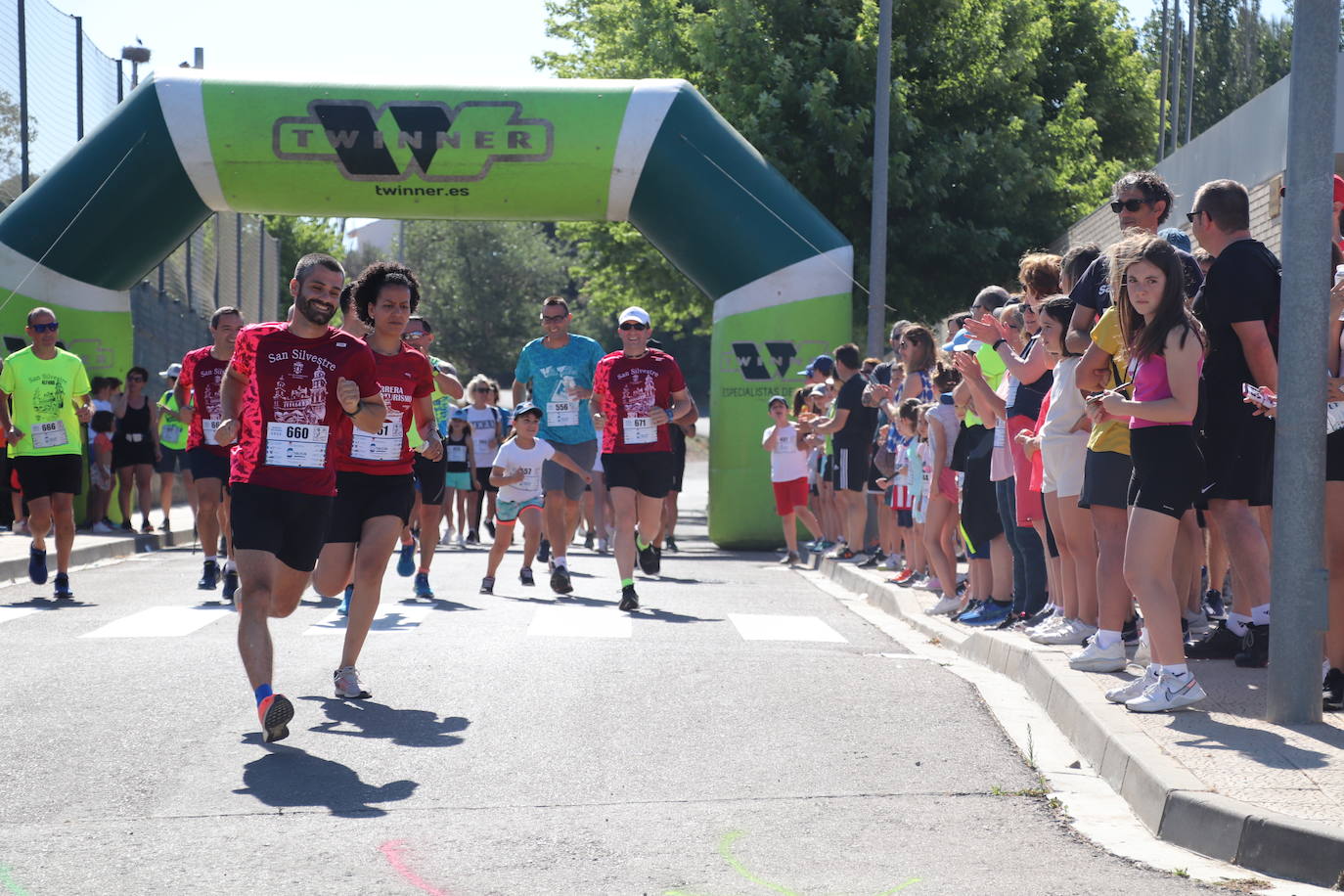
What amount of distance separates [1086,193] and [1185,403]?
23.3 m

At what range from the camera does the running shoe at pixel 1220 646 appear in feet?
26.1

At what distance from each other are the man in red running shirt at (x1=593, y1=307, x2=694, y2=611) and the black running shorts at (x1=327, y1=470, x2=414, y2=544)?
433 centimetres

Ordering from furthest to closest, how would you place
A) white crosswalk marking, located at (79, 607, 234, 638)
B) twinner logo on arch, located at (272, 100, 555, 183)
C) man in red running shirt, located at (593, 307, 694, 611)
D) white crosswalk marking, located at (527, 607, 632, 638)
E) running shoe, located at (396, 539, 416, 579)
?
1. twinner logo on arch, located at (272, 100, 555, 183)
2. running shoe, located at (396, 539, 416, 579)
3. man in red running shirt, located at (593, 307, 694, 611)
4. white crosswalk marking, located at (527, 607, 632, 638)
5. white crosswalk marking, located at (79, 607, 234, 638)

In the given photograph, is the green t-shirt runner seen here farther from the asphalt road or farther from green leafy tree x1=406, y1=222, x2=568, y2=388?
green leafy tree x1=406, y1=222, x2=568, y2=388

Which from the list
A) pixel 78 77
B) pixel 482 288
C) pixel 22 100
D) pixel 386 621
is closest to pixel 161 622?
pixel 386 621

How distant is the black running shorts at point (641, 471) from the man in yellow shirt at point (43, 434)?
3802mm

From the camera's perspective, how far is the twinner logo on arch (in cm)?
1872

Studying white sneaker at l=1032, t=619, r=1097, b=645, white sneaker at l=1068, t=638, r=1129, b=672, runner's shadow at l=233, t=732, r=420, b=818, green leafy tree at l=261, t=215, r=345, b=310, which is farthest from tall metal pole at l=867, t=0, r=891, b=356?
green leafy tree at l=261, t=215, r=345, b=310

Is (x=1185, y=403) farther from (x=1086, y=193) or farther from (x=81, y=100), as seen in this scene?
(x=1086, y=193)

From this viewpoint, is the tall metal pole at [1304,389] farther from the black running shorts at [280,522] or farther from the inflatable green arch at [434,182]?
the inflatable green arch at [434,182]

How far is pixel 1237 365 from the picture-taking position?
7137 mm

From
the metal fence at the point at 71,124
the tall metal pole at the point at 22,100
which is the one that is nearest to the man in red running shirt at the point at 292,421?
the metal fence at the point at 71,124

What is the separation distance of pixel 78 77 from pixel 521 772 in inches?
740

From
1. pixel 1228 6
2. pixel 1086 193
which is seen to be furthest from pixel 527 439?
pixel 1228 6
